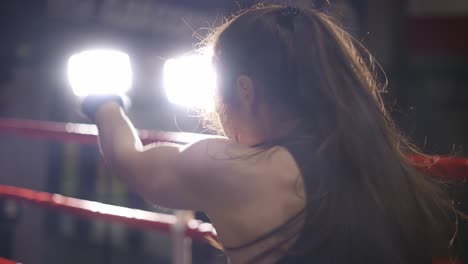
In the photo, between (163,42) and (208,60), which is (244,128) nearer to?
(208,60)

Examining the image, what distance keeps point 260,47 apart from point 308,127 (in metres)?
0.13

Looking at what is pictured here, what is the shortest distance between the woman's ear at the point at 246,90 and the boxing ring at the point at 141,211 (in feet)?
1.12

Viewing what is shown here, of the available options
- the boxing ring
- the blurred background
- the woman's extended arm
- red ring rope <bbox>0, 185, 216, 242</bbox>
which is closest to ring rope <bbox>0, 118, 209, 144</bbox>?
the boxing ring

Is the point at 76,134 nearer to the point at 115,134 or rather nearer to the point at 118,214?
the point at 118,214

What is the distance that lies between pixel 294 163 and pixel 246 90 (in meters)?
0.12

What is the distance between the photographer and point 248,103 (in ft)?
2.81

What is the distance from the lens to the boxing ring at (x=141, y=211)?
107 cm

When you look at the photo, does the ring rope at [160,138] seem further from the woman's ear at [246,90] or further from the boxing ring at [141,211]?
the woman's ear at [246,90]

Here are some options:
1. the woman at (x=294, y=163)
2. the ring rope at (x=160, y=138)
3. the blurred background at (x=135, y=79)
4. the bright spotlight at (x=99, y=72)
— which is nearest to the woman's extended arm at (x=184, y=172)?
the woman at (x=294, y=163)

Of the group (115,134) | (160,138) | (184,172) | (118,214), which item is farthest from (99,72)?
(184,172)

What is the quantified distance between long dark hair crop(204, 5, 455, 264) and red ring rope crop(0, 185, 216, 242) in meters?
0.45

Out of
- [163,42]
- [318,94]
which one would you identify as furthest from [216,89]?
[163,42]

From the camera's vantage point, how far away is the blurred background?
4.25 m

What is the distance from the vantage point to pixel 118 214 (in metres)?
1.53
